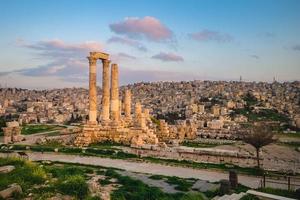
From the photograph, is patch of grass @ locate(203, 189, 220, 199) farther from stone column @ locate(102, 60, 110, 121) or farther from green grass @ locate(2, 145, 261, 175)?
stone column @ locate(102, 60, 110, 121)

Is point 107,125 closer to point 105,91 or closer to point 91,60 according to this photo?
point 105,91

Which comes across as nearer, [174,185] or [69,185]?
[69,185]

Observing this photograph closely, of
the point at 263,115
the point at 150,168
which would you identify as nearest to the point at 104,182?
the point at 150,168

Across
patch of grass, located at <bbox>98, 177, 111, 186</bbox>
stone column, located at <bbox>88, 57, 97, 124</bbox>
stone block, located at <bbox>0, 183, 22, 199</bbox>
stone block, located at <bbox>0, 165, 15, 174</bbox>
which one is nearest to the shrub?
stone block, located at <bbox>0, 183, 22, 199</bbox>

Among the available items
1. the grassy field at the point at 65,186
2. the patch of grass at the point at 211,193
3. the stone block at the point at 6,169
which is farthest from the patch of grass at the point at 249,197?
the stone block at the point at 6,169

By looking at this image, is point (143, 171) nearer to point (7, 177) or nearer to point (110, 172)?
point (110, 172)

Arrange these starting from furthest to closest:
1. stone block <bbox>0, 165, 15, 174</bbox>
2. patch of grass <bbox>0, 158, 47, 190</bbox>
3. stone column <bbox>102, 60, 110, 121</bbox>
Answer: stone column <bbox>102, 60, 110, 121</bbox> → stone block <bbox>0, 165, 15, 174</bbox> → patch of grass <bbox>0, 158, 47, 190</bbox>

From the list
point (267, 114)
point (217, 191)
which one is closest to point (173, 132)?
point (217, 191)
